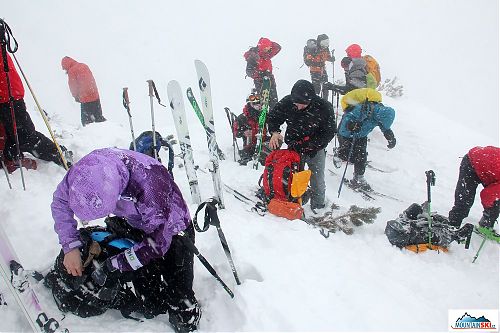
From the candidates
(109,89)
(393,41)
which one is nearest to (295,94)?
(109,89)

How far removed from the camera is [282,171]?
5.05 m

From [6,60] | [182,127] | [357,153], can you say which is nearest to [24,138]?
[6,60]

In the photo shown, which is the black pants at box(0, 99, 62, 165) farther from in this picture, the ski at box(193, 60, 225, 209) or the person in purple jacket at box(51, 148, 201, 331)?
the person in purple jacket at box(51, 148, 201, 331)

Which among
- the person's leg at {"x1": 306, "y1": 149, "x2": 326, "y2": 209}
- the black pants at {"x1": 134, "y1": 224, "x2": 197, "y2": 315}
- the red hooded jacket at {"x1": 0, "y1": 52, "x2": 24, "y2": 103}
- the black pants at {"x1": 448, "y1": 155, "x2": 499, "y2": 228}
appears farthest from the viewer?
the person's leg at {"x1": 306, "y1": 149, "x2": 326, "y2": 209}

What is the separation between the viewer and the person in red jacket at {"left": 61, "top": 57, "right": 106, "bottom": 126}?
776 cm

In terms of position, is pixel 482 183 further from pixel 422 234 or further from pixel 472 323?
pixel 472 323

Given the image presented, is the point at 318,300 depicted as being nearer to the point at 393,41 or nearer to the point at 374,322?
the point at 374,322

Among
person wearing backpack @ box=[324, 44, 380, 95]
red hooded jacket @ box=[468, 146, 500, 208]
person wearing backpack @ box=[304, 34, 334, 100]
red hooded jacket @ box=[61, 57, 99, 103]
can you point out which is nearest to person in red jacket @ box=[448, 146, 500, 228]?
red hooded jacket @ box=[468, 146, 500, 208]

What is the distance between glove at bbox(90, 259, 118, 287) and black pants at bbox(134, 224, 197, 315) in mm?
266

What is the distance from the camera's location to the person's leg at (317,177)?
557cm

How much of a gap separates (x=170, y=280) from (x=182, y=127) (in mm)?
2575

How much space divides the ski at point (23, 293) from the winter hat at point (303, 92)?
12.5 feet

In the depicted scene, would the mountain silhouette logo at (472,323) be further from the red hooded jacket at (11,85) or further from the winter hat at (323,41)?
the winter hat at (323,41)

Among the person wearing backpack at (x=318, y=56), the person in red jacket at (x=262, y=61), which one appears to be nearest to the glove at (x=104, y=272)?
the person in red jacket at (x=262, y=61)
